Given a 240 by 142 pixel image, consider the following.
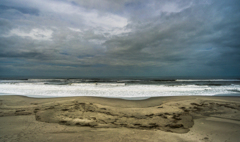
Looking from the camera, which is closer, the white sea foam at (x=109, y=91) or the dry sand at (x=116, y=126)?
the dry sand at (x=116, y=126)

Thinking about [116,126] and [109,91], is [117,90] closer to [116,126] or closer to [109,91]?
[109,91]

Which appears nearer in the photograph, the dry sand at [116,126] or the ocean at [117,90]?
the dry sand at [116,126]

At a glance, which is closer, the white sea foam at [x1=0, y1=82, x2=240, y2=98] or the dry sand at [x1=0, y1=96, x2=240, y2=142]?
the dry sand at [x1=0, y1=96, x2=240, y2=142]

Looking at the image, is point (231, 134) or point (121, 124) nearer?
point (231, 134)

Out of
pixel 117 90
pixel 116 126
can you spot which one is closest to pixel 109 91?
pixel 117 90

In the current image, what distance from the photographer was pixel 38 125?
4438 millimetres

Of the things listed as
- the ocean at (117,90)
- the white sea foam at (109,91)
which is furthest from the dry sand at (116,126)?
the white sea foam at (109,91)

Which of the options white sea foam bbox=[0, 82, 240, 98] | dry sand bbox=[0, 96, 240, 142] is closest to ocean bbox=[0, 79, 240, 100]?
white sea foam bbox=[0, 82, 240, 98]

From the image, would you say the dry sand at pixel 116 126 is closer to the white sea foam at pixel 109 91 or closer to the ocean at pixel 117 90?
the ocean at pixel 117 90

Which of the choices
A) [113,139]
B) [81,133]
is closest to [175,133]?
[113,139]

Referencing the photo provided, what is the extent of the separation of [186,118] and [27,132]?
6.63m

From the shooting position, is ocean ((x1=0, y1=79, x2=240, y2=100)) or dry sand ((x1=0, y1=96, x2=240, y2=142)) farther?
ocean ((x1=0, y1=79, x2=240, y2=100))

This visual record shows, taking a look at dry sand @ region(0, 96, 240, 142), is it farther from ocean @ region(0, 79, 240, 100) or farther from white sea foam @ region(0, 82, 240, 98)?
white sea foam @ region(0, 82, 240, 98)

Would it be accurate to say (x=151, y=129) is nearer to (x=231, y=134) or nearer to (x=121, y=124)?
(x=121, y=124)
